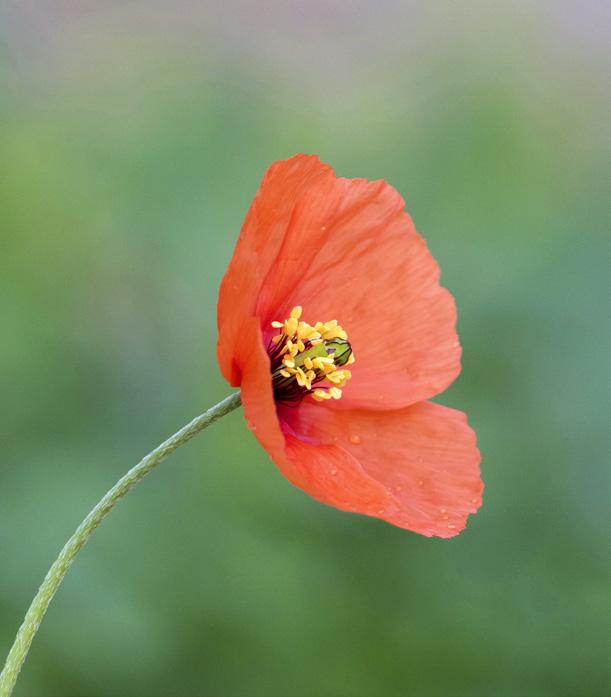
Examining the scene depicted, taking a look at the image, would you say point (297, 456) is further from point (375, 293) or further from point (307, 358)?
point (375, 293)

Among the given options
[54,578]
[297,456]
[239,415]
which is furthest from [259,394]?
[239,415]

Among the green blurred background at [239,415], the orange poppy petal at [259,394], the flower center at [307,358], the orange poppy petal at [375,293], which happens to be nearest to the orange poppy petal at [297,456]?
the orange poppy petal at [259,394]

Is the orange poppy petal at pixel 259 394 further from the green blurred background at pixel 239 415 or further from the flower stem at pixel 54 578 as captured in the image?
the green blurred background at pixel 239 415

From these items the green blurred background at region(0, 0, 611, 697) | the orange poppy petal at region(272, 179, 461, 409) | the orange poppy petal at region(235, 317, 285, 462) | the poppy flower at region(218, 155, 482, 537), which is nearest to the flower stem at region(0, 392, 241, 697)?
the orange poppy petal at region(235, 317, 285, 462)

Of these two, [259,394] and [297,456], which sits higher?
[259,394]

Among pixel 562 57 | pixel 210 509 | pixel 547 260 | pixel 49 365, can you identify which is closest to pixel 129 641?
pixel 210 509

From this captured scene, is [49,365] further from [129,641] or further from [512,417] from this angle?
[512,417]
